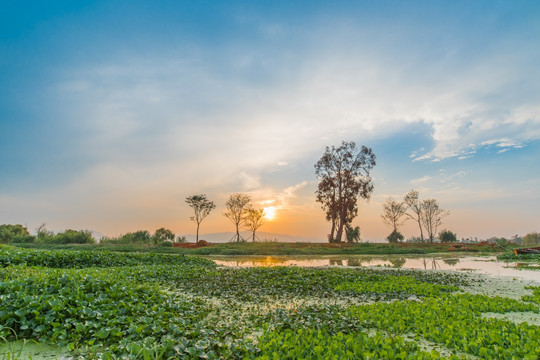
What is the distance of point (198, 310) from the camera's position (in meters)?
6.11

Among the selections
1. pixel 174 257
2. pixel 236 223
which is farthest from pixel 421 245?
pixel 174 257

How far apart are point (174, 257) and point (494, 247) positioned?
3795 cm

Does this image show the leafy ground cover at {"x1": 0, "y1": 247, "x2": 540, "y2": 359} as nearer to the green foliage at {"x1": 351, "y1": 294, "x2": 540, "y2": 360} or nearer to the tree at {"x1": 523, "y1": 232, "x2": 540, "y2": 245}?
the green foliage at {"x1": 351, "y1": 294, "x2": 540, "y2": 360}

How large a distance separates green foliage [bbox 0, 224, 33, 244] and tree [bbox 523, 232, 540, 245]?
66.7 meters

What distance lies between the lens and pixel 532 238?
4247cm

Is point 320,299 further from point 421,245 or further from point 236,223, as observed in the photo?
point 236,223

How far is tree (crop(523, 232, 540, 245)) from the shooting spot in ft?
137

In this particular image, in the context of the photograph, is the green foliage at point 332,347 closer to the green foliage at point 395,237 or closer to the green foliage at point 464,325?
the green foliage at point 464,325

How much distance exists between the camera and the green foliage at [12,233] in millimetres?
33531

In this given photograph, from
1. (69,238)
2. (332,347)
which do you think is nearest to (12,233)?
(69,238)

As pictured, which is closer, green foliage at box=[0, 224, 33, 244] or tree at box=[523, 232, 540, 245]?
green foliage at box=[0, 224, 33, 244]

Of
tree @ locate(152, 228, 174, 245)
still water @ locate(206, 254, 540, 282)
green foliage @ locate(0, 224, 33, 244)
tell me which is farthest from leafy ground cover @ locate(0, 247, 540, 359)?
green foliage @ locate(0, 224, 33, 244)

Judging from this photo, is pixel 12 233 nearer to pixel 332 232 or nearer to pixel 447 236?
pixel 332 232

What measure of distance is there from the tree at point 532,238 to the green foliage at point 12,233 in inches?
2626
